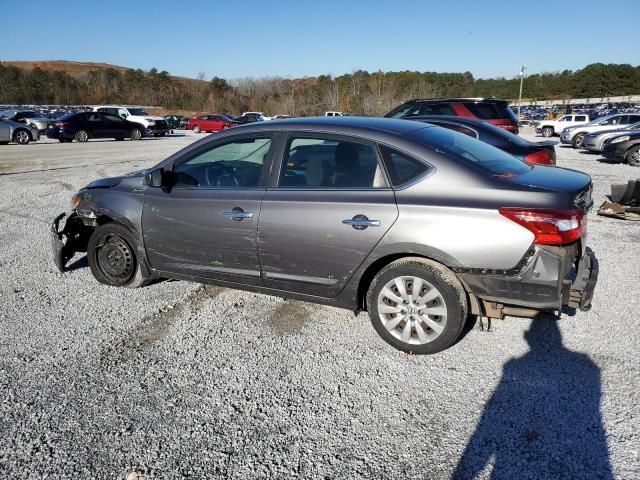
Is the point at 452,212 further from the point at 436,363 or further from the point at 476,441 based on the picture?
the point at 476,441

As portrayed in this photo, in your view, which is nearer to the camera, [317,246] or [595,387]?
[595,387]

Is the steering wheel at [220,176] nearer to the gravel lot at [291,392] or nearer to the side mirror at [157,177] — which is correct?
the side mirror at [157,177]

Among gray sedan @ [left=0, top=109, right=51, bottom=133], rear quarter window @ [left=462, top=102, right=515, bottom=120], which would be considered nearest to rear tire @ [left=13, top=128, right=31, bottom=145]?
gray sedan @ [left=0, top=109, right=51, bottom=133]

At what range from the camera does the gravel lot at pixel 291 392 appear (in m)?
2.46

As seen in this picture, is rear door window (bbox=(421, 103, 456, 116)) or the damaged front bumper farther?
rear door window (bbox=(421, 103, 456, 116))

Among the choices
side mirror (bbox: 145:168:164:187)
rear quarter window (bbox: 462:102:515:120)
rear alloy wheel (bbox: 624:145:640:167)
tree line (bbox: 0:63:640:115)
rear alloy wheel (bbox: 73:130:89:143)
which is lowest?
rear alloy wheel (bbox: 624:145:640:167)

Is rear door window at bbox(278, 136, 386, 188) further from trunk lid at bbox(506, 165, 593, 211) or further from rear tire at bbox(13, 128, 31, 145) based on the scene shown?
rear tire at bbox(13, 128, 31, 145)

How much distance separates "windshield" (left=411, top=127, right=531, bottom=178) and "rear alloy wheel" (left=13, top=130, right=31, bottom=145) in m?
25.8

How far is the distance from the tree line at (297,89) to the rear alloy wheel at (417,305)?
52.0 m

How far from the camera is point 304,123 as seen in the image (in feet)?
12.7

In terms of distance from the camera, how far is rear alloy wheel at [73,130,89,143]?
25.1m

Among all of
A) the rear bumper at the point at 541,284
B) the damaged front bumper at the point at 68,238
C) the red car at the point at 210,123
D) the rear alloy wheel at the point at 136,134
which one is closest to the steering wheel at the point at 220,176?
the damaged front bumper at the point at 68,238

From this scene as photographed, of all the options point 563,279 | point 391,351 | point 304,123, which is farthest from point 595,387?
point 304,123

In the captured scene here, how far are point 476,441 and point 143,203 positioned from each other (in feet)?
11.0
